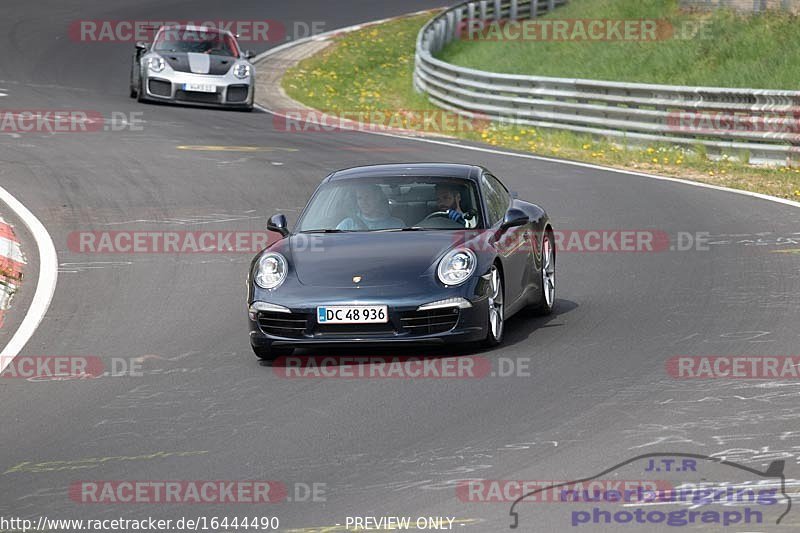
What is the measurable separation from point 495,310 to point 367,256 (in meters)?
0.94

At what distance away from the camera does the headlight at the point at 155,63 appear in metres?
27.5

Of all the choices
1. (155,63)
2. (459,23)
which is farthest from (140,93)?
(459,23)

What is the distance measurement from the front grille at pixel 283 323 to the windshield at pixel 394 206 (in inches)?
46.0

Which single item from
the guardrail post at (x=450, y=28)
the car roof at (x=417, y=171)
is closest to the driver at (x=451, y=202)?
the car roof at (x=417, y=171)

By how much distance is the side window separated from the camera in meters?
11.2

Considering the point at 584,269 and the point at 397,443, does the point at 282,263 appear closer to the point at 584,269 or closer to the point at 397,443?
the point at 397,443

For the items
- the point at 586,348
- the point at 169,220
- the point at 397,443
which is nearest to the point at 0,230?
the point at 169,220

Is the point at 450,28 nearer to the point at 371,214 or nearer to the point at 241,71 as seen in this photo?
the point at 241,71

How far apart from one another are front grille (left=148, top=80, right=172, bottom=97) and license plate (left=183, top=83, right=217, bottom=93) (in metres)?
0.29

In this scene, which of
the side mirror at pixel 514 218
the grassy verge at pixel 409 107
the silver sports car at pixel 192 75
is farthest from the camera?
the silver sports car at pixel 192 75

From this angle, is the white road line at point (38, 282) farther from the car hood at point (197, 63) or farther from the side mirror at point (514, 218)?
the car hood at point (197, 63)

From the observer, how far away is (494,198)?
11.6 m

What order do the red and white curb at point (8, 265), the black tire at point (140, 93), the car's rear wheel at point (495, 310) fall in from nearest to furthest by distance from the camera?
the car's rear wheel at point (495, 310), the red and white curb at point (8, 265), the black tire at point (140, 93)

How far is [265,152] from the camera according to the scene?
2220 cm
